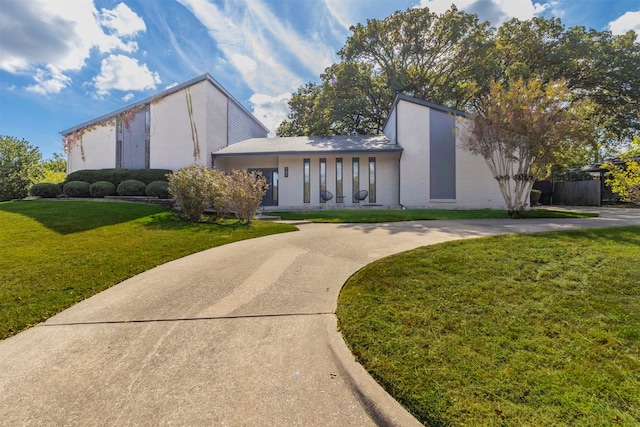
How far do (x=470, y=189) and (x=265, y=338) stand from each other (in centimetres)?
1372

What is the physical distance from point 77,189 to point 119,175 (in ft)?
5.63

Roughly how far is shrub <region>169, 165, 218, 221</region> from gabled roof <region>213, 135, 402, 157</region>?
596cm

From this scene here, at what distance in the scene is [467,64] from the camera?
1891 cm

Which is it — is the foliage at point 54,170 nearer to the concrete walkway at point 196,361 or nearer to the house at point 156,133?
the house at point 156,133

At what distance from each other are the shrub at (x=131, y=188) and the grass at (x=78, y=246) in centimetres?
186

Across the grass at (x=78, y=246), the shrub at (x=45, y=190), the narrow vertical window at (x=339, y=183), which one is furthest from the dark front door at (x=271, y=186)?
the shrub at (x=45, y=190)

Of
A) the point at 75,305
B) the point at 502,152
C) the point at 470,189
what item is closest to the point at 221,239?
the point at 75,305

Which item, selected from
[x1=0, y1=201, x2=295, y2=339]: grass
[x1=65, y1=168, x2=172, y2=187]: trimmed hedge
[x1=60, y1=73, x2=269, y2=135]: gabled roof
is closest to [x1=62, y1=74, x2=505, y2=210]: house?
[x1=60, y1=73, x2=269, y2=135]: gabled roof

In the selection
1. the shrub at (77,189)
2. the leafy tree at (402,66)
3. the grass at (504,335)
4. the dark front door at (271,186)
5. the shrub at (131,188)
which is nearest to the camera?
the grass at (504,335)

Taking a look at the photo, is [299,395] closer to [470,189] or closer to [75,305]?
[75,305]

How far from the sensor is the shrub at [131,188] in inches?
471

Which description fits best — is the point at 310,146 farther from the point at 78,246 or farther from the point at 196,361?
the point at 196,361

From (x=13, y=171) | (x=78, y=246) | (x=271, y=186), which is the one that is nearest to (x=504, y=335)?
(x=78, y=246)

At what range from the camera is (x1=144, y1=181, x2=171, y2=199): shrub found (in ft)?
37.8
